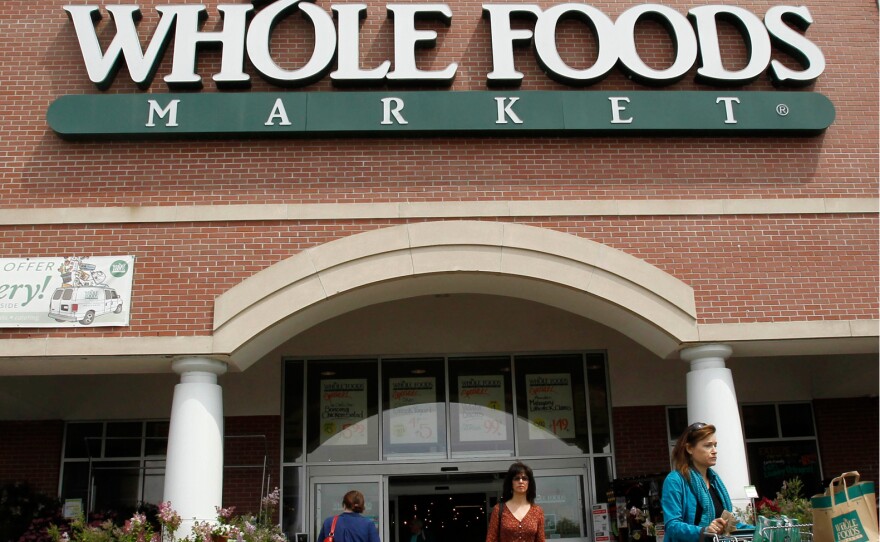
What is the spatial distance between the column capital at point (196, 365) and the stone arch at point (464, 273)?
0.27m

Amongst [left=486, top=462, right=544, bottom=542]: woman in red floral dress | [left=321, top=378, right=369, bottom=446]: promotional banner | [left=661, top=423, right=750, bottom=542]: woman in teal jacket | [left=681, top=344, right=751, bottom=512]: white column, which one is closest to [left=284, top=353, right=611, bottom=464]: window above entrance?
[left=321, top=378, right=369, bottom=446]: promotional banner

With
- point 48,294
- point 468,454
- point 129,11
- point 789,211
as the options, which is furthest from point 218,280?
point 789,211

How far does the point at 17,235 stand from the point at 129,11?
10.6 feet

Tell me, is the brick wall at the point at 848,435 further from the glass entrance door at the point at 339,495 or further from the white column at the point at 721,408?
the glass entrance door at the point at 339,495

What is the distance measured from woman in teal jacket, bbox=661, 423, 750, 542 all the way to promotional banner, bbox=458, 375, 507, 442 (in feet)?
26.7

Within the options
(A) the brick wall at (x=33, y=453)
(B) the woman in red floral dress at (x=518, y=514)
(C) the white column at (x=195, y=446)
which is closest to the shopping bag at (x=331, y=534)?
(C) the white column at (x=195, y=446)

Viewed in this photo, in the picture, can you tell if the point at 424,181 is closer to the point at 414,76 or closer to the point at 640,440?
the point at 414,76

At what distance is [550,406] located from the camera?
45.8 ft

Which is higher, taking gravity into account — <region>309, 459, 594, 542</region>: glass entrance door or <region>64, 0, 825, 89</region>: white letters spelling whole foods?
<region>64, 0, 825, 89</region>: white letters spelling whole foods

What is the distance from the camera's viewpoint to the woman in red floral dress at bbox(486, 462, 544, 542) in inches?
299

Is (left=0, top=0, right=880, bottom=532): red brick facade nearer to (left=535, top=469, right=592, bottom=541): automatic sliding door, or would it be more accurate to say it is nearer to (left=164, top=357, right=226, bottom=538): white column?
(left=164, top=357, right=226, bottom=538): white column

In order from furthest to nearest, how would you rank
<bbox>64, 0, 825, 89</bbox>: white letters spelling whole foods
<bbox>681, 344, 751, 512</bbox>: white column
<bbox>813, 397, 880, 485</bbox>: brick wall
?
<bbox>813, 397, 880, 485</bbox>: brick wall
<bbox>64, 0, 825, 89</bbox>: white letters spelling whole foods
<bbox>681, 344, 751, 512</bbox>: white column

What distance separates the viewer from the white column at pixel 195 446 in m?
9.73

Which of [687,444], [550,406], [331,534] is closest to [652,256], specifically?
[550,406]
